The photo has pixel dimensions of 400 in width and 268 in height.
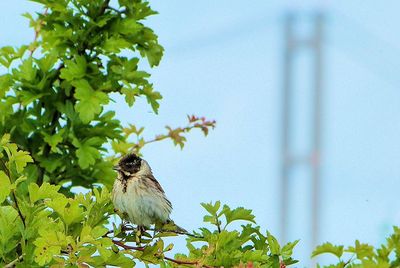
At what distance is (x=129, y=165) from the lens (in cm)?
695

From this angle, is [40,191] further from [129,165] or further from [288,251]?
[129,165]

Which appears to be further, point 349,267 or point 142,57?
point 142,57

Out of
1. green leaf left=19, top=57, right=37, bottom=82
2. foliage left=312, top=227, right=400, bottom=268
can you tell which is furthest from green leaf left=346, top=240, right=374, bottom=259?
green leaf left=19, top=57, right=37, bottom=82

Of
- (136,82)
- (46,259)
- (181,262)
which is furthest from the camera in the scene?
(136,82)

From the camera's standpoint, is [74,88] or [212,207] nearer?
[212,207]

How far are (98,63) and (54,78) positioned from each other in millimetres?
333

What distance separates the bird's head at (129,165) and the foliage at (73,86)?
0.54ft

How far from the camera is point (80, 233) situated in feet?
17.0

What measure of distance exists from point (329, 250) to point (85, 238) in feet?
3.98

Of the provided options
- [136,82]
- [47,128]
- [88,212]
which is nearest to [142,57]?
[136,82]

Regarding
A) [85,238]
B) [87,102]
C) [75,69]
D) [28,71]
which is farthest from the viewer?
[28,71]

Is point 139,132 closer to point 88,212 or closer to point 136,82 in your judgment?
point 136,82

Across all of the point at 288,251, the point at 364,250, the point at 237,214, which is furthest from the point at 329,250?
the point at 237,214

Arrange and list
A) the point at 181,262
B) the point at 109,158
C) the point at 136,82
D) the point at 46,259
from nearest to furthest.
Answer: the point at 46,259 → the point at 181,262 → the point at 136,82 → the point at 109,158
